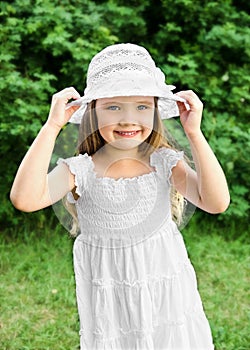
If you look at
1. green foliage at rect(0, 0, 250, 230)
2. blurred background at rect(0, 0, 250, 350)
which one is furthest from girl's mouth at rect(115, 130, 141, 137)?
green foliage at rect(0, 0, 250, 230)

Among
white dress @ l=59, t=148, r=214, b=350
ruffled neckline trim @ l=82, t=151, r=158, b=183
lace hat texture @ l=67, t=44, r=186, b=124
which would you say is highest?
lace hat texture @ l=67, t=44, r=186, b=124

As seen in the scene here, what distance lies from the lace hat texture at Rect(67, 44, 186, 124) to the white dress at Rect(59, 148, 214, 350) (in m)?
0.23

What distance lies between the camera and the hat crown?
1678 mm

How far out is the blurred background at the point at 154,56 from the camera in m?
3.90

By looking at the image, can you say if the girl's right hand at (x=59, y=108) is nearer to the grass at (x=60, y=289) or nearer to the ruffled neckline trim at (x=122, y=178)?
the ruffled neckline trim at (x=122, y=178)

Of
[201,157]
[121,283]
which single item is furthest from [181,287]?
[201,157]

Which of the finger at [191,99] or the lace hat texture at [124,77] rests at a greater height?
the lace hat texture at [124,77]

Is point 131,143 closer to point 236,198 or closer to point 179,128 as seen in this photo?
point 179,128

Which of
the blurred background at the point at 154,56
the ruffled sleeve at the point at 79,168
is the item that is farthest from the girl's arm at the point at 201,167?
the blurred background at the point at 154,56

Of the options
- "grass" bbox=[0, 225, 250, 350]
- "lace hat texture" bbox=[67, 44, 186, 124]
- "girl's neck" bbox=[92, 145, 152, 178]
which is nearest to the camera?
"lace hat texture" bbox=[67, 44, 186, 124]

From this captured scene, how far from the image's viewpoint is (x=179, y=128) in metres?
1.88

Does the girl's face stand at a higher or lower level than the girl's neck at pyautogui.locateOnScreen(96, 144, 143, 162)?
higher

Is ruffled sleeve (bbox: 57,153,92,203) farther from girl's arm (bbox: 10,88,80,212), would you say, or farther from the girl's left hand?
the girl's left hand

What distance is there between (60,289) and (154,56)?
1813 millimetres
